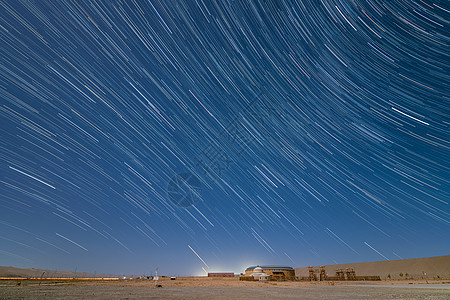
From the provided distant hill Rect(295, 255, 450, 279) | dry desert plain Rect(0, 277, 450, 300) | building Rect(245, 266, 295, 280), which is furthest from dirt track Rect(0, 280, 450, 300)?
distant hill Rect(295, 255, 450, 279)

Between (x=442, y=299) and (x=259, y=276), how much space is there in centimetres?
6255

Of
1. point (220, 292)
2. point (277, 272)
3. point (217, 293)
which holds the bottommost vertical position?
point (217, 293)

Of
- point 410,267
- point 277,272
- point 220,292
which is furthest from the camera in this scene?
point 410,267

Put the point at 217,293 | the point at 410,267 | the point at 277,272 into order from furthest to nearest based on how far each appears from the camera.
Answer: the point at 410,267 < the point at 277,272 < the point at 217,293

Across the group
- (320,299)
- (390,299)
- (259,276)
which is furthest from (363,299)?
(259,276)

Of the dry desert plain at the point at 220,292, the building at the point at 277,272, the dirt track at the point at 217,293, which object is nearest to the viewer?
the dirt track at the point at 217,293

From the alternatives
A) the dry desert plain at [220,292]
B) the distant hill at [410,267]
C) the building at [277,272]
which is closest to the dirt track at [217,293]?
the dry desert plain at [220,292]

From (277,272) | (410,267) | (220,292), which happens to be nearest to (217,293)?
(220,292)

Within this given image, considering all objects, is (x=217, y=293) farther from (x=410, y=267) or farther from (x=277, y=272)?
(x=410, y=267)

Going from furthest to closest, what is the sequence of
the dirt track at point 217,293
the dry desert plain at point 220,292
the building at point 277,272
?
the building at point 277,272
the dry desert plain at point 220,292
the dirt track at point 217,293

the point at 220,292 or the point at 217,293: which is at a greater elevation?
the point at 220,292

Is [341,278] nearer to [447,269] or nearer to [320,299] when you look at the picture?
[320,299]

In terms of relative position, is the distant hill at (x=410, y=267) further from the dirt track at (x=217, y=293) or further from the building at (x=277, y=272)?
the dirt track at (x=217, y=293)

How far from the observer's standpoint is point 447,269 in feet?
387
